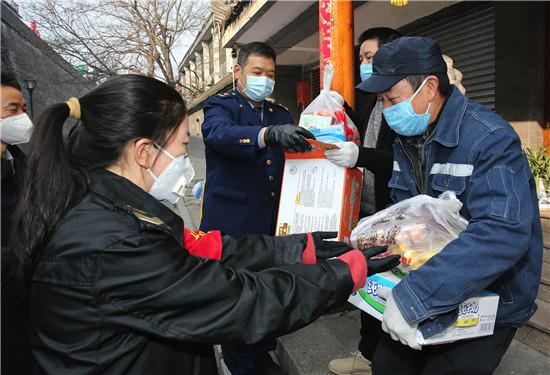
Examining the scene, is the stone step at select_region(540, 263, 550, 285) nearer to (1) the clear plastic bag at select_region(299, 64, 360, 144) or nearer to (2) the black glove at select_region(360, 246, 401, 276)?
(1) the clear plastic bag at select_region(299, 64, 360, 144)

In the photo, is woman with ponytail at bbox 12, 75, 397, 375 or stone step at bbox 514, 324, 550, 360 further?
stone step at bbox 514, 324, 550, 360

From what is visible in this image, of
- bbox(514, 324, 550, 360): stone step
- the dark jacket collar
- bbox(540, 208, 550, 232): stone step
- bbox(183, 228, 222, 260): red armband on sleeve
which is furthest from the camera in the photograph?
bbox(540, 208, 550, 232): stone step

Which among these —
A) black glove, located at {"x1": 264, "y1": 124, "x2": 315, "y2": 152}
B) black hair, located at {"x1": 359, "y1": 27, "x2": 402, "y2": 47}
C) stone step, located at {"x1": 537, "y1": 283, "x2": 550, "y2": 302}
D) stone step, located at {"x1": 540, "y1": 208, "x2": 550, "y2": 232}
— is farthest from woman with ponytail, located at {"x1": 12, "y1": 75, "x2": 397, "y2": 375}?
stone step, located at {"x1": 540, "y1": 208, "x2": 550, "y2": 232}

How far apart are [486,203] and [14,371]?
6.29 feet

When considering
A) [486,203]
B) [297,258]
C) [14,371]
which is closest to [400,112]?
[486,203]

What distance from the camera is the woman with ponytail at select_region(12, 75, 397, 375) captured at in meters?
1.05

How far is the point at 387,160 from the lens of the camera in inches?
82.4

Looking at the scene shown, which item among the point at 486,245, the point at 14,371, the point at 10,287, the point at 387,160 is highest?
the point at 387,160

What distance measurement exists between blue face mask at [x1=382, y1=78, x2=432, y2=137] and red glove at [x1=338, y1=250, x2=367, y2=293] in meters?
0.54

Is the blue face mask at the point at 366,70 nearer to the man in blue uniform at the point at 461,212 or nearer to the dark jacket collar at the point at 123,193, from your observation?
the man in blue uniform at the point at 461,212

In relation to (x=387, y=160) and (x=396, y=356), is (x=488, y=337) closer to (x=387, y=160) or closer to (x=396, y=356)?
(x=396, y=356)

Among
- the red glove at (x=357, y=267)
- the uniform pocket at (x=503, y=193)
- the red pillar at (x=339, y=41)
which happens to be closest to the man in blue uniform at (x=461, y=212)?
the uniform pocket at (x=503, y=193)

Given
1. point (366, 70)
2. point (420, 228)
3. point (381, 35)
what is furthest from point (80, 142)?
point (381, 35)

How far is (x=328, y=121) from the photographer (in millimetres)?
1995
